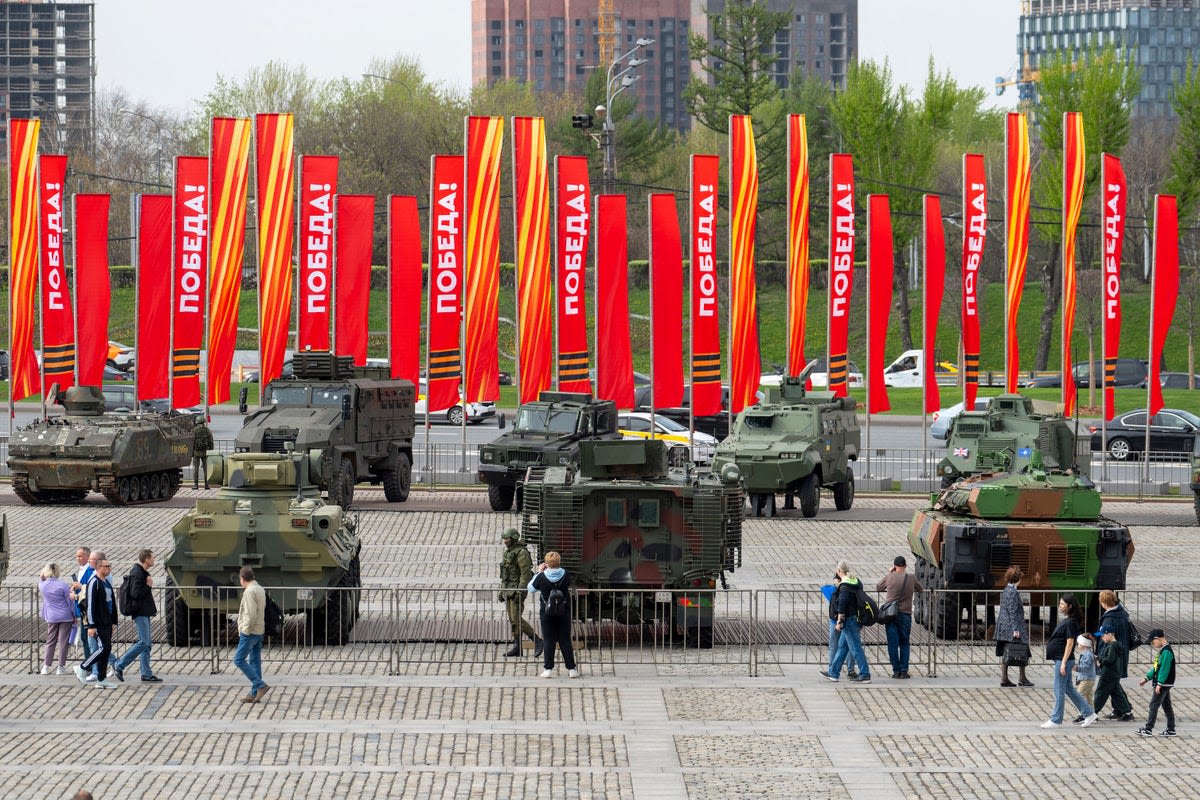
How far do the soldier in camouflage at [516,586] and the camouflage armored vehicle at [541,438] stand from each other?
39.8 ft

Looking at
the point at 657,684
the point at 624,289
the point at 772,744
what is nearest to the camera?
the point at 772,744

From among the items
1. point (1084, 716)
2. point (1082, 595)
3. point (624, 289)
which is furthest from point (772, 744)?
point (624, 289)

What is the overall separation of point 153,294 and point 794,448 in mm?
13445

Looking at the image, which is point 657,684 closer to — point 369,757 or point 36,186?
point 369,757

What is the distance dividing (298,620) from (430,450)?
1759cm

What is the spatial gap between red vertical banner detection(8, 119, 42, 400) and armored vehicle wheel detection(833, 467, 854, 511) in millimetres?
16210

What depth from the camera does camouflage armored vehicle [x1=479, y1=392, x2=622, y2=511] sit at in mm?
33188

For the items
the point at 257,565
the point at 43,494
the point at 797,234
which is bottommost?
the point at 43,494

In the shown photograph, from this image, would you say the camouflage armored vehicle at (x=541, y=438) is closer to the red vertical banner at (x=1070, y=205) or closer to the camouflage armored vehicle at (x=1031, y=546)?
the red vertical banner at (x=1070, y=205)

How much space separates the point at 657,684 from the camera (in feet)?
60.9

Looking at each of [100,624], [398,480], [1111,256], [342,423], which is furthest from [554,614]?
[1111,256]

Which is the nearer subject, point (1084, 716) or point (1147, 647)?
point (1084, 716)

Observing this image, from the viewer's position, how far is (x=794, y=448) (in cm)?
3303

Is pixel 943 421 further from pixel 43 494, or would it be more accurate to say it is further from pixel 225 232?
pixel 43 494
